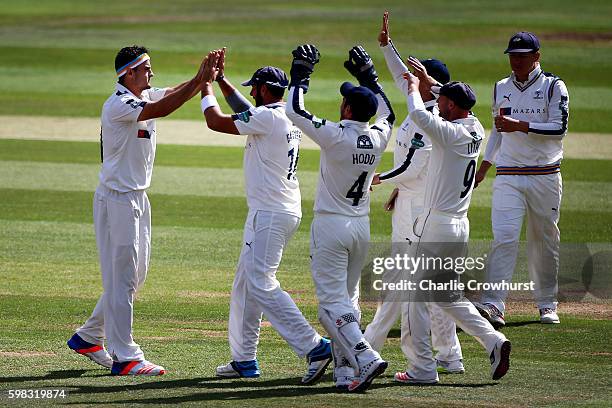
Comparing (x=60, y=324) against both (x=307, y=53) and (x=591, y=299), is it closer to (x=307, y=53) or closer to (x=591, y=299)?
(x=307, y=53)

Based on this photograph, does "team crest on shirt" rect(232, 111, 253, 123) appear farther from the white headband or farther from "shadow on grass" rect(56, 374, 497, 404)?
"shadow on grass" rect(56, 374, 497, 404)

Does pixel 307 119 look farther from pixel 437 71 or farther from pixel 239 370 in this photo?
pixel 437 71

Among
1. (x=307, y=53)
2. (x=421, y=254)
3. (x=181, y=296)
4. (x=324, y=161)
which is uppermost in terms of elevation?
(x=307, y=53)

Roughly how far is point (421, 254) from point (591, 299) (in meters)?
3.44

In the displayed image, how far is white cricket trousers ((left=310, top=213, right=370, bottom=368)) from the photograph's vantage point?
25.9ft

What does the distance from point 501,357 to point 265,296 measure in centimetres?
166

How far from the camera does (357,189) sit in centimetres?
802

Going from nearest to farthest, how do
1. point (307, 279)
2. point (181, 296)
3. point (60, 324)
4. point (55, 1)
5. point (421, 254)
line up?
point (421, 254)
point (60, 324)
point (181, 296)
point (307, 279)
point (55, 1)

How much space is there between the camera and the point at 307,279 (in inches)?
463

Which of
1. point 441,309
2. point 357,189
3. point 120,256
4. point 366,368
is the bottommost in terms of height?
point 366,368

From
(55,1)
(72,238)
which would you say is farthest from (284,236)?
(55,1)

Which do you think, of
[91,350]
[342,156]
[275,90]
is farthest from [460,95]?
[91,350]

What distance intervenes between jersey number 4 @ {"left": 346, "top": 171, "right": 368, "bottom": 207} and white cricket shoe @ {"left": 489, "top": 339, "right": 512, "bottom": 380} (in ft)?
4.43

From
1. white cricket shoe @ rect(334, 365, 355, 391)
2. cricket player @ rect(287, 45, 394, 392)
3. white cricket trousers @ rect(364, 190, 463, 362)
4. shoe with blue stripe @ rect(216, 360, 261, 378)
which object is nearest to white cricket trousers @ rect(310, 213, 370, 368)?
cricket player @ rect(287, 45, 394, 392)
